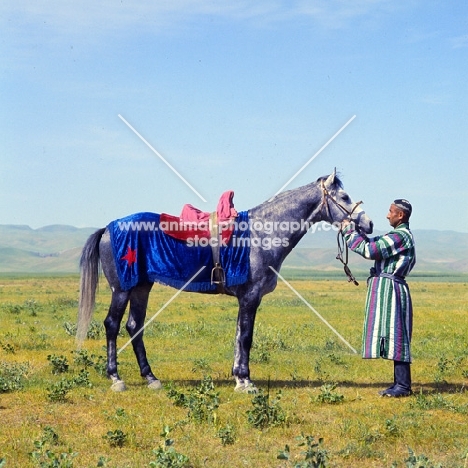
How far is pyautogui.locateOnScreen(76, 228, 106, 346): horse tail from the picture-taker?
1043cm

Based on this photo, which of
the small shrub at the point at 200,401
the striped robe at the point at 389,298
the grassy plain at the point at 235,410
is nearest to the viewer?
the grassy plain at the point at 235,410

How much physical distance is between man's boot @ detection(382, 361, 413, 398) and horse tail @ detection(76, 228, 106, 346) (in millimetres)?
4732

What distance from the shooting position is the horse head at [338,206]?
9662 millimetres

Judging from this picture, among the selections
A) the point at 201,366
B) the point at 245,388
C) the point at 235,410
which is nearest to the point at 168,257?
the point at 245,388

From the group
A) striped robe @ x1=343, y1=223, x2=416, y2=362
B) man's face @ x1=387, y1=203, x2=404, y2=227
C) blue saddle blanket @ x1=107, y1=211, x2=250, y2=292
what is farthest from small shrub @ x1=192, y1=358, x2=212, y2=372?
man's face @ x1=387, y1=203, x2=404, y2=227

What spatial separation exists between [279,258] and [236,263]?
28.4 inches

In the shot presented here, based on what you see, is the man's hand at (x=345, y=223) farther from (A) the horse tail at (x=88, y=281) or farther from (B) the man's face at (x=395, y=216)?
(A) the horse tail at (x=88, y=281)

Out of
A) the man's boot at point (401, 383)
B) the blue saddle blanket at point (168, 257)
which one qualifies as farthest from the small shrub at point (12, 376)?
the man's boot at point (401, 383)

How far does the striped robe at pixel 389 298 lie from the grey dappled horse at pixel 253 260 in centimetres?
35

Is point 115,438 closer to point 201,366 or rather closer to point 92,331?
point 201,366

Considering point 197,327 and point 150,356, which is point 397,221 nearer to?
point 150,356

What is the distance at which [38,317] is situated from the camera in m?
23.5

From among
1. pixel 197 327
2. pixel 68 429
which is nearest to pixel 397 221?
pixel 68 429

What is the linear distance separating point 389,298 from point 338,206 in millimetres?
1531
